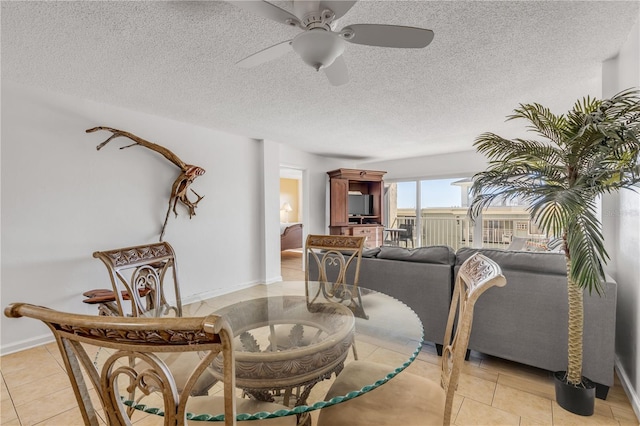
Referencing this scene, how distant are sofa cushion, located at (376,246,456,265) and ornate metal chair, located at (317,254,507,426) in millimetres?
1090

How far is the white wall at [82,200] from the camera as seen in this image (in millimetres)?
2588

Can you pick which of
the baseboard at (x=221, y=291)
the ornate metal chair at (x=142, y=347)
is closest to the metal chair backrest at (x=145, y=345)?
the ornate metal chair at (x=142, y=347)

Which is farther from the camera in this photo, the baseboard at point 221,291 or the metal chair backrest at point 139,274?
the baseboard at point 221,291

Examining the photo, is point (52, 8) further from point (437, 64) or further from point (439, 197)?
point (439, 197)

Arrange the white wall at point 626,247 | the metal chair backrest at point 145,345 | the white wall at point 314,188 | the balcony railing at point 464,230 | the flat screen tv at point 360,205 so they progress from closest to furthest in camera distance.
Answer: the metal chair backrest at point 145,345, the white wall at point 626,247, the white wall at point 314,188, the balcony railing at point 464,230, the flat screen tv at point 360,205

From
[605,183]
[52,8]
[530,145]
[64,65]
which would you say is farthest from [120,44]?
[605,183]

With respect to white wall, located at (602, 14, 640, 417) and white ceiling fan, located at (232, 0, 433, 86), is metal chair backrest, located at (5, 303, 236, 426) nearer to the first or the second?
white ceiling fan, located at (232, 0, 433, 86)

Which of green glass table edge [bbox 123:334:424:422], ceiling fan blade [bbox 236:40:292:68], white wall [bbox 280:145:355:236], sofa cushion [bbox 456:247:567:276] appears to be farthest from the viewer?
white wall [bbox 280:145:355:236]

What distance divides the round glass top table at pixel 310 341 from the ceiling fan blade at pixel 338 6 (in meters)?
1.45

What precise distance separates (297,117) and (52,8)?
7.40 ft

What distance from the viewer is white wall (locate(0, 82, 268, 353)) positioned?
8.49 feet

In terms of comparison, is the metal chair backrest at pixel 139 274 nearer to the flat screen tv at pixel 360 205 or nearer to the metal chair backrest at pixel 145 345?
the metal chair backrest at pixel 145 345

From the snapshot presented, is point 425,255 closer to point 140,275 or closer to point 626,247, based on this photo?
point 626,247

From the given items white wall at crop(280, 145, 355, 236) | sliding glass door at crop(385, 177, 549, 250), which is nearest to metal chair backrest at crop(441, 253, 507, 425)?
white wall at crop(280, 145, 355, 236)
